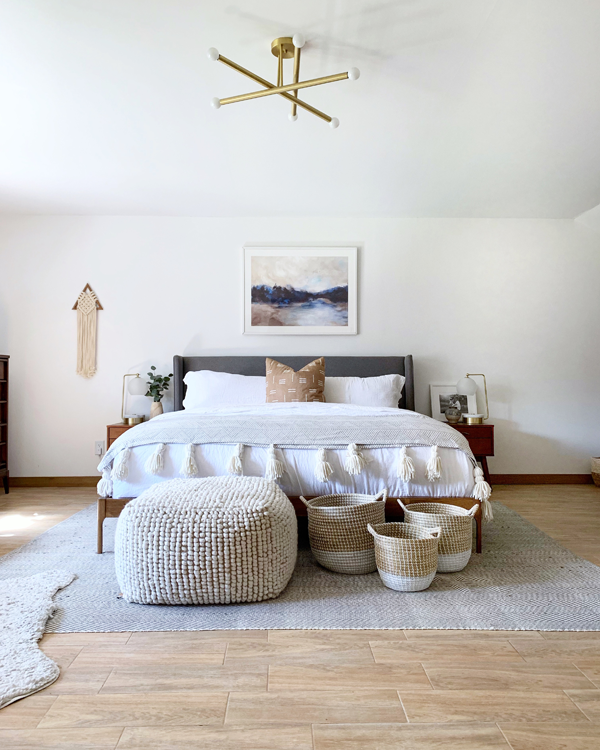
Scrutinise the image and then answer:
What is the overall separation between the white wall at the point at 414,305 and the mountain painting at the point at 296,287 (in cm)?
16

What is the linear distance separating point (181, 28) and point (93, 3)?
0.35 m

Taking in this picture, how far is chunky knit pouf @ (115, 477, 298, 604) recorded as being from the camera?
2.12 meters

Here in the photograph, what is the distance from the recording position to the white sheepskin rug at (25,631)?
1605 millimetres

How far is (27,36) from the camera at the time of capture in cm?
241

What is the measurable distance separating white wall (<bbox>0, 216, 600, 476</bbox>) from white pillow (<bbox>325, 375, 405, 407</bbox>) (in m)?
0.48

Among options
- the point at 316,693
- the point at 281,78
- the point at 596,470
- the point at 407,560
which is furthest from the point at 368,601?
the point at 596,470

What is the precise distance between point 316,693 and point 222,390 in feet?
10.3

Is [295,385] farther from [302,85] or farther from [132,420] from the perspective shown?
[302,85]

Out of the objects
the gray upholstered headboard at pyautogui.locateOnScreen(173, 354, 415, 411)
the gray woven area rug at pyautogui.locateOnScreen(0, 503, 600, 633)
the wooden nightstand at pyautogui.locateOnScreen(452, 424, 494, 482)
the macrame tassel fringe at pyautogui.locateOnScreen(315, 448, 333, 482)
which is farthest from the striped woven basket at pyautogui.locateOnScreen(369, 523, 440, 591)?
the gray upholstered headboard at pyautogui.locateOnScreen(173, 354, 415, 411)

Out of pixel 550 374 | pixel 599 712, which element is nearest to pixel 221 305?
pixel 550 374

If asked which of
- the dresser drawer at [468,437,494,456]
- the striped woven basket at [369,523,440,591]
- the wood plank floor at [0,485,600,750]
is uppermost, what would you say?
the dresser drawer at [468,437,494,456]

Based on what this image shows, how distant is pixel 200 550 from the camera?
83.2 inches

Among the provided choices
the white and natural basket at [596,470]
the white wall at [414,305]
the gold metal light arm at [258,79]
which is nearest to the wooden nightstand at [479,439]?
the white wall at [414,305]

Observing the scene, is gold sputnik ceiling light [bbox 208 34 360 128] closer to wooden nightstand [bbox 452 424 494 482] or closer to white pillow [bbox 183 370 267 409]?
white pillow [bbox 183 370 267 409]
